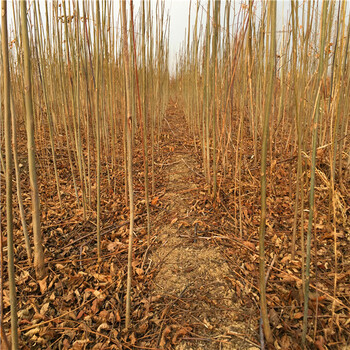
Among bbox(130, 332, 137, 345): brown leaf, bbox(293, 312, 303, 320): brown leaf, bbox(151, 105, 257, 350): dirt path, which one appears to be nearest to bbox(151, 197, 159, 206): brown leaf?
bbox(151, 105, 257, 350): dirt path

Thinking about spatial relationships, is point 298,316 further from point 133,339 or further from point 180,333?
point 133,339

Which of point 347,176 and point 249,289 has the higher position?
point 347,176

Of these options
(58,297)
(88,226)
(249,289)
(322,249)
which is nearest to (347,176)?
(322,249)

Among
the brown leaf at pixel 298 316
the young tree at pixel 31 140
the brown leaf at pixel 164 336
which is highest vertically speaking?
the young tree at pixel 31 140

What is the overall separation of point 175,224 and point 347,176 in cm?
109

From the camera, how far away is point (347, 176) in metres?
1.51

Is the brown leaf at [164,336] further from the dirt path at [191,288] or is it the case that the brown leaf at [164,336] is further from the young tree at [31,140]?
the young tree at [31,140]

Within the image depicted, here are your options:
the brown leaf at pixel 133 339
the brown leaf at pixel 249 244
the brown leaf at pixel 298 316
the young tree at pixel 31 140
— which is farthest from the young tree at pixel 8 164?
the brown leaf at pixel 249 244

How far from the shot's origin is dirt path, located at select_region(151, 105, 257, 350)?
76 cm

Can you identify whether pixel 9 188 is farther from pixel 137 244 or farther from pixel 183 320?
pixel 137 244


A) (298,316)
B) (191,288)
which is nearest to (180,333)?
(191,288)

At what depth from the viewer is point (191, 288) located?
0.93 meters

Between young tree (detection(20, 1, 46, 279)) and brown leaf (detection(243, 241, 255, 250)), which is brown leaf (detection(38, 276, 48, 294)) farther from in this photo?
brown leaf (detection(243, 241, 255, 250))

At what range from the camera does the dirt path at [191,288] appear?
76 cm
